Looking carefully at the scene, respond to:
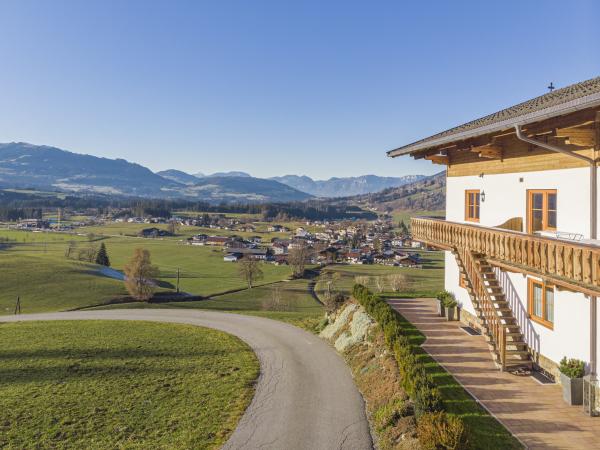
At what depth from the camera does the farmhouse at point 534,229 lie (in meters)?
10.8

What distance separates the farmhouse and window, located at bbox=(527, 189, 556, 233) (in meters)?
0.03

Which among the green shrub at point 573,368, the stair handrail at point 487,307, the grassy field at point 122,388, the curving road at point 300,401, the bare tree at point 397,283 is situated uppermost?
the stair handrail at point 487,307

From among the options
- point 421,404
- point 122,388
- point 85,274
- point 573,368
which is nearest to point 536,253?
point 573,368

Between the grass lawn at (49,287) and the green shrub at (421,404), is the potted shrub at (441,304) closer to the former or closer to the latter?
the green shrub at (421,404)

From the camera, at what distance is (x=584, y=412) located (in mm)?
11531

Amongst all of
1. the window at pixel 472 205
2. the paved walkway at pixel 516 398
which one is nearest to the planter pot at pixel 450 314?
the paved walkway at pixel 516 398

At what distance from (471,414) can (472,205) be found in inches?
422

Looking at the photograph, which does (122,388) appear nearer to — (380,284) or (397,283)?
(397,283)

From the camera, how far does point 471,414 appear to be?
11633 mm

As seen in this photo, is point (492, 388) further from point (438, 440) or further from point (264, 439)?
point (264, 439)

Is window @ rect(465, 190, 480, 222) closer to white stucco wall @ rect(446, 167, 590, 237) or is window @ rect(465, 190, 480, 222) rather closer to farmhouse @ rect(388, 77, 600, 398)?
farmhouse @ rect(388, 77, 600, 398)

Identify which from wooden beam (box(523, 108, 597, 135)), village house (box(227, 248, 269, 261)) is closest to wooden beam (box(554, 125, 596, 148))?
wooden beam (box(523, 108, 597, 135))

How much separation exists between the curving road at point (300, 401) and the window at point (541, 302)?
6.45m

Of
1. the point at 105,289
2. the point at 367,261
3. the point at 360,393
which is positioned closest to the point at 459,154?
the point at 360,393
